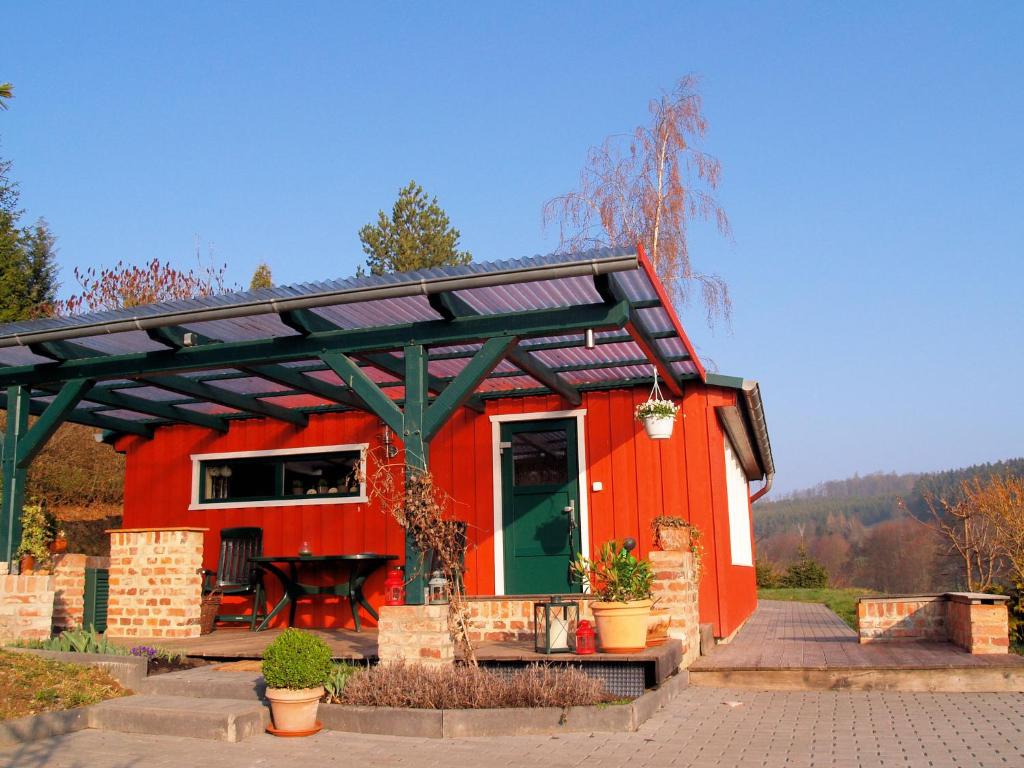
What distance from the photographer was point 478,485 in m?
10.1

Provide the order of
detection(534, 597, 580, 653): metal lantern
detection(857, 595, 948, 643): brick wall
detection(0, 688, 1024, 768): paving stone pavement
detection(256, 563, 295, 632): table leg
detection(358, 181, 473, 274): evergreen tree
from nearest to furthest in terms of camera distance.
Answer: detection(0, 688, 1024, 768): paving stone pavement
detection(534, 597, 580, 653): metal lantern
detection(857, 595, 948, 643): brick wall
detection(256, 563, 295, 632): table leg
detection(358, 181, 473, 274): evergreen tree

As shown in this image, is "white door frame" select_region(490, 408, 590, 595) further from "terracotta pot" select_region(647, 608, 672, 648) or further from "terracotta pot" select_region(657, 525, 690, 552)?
"terracotta pot" select_region(647, 608, 672, 648)

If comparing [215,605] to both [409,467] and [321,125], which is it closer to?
[409,467]

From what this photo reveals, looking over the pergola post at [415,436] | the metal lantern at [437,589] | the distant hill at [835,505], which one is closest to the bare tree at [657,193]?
the pergola post at [415,436]

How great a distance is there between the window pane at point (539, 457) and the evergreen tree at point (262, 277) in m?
16.4

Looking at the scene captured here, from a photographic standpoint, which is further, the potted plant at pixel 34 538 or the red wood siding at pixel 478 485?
the red wood siding at pixel 478 485

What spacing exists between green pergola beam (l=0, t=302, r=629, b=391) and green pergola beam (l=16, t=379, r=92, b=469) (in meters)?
0.11

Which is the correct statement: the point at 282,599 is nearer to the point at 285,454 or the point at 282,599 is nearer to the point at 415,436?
the point at 285,454

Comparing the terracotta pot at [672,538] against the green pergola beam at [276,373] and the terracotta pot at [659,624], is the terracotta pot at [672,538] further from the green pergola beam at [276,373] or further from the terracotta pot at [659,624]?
the green pergola beam at [276,373]

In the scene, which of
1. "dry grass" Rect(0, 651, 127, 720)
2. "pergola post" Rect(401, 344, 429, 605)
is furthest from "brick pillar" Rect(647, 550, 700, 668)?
"dry grass" Rect(0, 651, 127, 720)

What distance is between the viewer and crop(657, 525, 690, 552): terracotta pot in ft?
25.5

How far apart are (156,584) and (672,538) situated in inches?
189

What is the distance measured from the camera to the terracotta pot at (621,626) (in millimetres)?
6512

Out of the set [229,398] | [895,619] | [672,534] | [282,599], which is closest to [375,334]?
[672,534]
